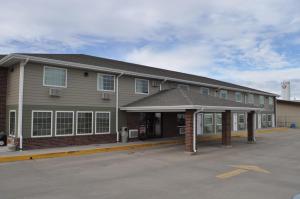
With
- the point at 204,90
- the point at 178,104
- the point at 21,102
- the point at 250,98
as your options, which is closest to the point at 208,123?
the point at 204,90

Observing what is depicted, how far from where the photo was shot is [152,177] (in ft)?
27.7

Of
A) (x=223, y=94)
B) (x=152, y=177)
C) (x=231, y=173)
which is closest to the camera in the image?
(x=152, y=177)

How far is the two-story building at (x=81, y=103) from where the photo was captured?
1325 centimetres

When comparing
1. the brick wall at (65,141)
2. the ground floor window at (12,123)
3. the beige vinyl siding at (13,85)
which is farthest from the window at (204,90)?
the ground floor window at (12,123)

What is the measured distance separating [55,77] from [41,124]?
248 centimetres

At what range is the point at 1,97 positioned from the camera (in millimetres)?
14766

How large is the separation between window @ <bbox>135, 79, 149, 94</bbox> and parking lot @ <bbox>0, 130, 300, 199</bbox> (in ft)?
21.4

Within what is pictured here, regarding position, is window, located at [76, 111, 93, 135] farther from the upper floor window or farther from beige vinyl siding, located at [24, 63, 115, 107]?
the upper floor window

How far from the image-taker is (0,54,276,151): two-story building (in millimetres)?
13250

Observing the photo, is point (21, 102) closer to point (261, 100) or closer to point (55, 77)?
point (55, 77)

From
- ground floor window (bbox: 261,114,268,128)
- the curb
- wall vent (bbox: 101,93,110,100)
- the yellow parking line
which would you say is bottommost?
the yellow parking line

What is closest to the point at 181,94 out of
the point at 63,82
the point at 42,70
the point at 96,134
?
the point at 96,134

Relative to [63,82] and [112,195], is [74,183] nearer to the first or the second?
[112,195]

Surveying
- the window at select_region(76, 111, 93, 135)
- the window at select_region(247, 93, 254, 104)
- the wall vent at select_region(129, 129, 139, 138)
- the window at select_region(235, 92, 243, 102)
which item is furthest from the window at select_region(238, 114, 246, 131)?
the window at select_region(76, 111, 93, 135)
